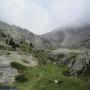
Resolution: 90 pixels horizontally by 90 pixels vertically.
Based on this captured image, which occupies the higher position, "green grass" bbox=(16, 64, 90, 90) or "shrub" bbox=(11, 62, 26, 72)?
"shrub" bbox=(11, 62, 26, 72)

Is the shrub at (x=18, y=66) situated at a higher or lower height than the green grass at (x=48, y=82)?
higher

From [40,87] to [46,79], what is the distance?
41.3 feet

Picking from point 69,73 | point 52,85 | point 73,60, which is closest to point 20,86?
point 52,85

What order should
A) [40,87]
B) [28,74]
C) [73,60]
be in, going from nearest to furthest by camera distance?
[40,87] → [28,74] → [73,60]

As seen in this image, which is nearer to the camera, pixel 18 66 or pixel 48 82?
pixel 48 82

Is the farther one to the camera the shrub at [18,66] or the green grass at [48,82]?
the shrub at [18,66]

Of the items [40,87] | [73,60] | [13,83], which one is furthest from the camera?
[73,60]

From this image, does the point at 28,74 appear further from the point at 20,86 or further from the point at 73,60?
the point at 73,60

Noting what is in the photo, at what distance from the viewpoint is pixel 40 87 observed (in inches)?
3782

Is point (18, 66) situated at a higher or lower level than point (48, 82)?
higher

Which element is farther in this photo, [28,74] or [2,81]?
[28,74]

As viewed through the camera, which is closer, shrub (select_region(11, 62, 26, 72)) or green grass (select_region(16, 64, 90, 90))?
green grass (select_region(16, 64, 90, 90))

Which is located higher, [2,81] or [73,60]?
[73,60]

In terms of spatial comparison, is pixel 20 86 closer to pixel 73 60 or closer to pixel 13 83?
pixel 13 83
